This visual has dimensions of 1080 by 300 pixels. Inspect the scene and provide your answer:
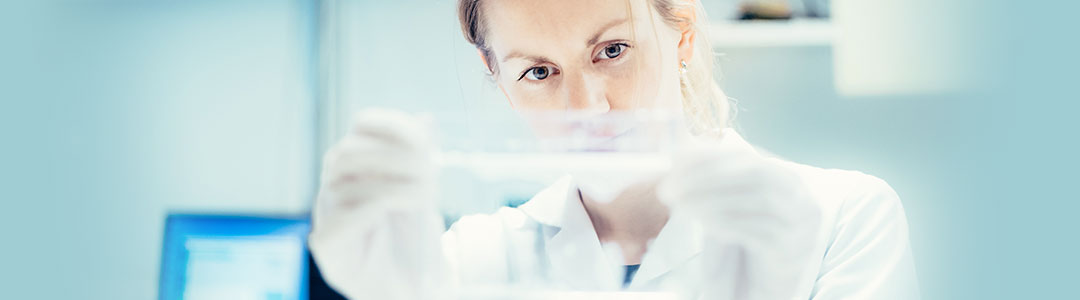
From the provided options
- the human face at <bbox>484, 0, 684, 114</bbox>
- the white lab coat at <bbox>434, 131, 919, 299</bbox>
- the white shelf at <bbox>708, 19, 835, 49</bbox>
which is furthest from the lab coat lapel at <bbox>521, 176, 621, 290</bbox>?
the white shelf at <bbox>708, 19, 835, 49</bbox>

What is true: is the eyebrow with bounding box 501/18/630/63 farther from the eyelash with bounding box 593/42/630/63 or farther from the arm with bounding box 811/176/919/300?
the arm with bounding box 811/176/919/300

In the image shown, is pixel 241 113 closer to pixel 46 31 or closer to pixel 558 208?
pixel 46 31

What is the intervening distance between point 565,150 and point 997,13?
69cm

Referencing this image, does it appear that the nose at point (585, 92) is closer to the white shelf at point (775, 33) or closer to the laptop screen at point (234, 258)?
the white shelf at point (775, 33)

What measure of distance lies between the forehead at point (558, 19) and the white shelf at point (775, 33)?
53 centimetres

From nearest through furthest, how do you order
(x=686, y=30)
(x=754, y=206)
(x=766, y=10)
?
(x=754, y=206) → (x=686, y=30) → (x=766, y=10)

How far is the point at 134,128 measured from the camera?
3.75 feet

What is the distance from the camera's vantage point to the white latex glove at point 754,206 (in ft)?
1.18

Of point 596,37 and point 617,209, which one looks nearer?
point 596,37

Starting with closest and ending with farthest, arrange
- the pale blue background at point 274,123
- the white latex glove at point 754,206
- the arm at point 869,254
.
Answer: the white latex glove at point 754,206, the arm at point 869,254, the pale blue background at point 274,123

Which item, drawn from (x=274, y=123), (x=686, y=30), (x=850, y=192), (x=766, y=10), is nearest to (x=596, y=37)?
(x=686, y=30)

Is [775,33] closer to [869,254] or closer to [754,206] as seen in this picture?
[869,254]

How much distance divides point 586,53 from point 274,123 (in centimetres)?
93

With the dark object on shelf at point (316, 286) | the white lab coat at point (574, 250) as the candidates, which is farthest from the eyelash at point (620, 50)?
the dark object on shelf at point (316, 286)
